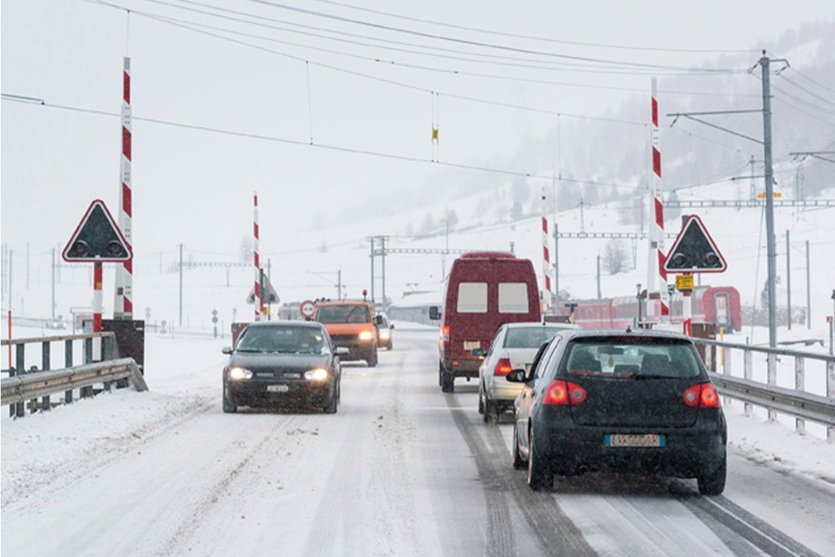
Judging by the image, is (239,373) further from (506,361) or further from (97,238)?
(506,361)

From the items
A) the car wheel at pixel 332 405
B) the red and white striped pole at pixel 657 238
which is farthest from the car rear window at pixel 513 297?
the car wheel at pixel 332 405

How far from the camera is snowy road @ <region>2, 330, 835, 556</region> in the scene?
704cm

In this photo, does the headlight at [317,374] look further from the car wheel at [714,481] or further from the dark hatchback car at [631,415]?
the car wheel at [714,481]

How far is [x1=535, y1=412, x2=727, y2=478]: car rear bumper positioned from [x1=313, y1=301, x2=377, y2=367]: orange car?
72.5 ft

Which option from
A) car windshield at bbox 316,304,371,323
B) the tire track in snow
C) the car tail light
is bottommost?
the tire track in snow

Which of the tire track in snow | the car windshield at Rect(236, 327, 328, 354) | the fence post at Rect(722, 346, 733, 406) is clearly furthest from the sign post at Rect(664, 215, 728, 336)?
the tire track in snow

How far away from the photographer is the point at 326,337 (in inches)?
714

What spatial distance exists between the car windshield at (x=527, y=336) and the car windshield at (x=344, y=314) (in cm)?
1675

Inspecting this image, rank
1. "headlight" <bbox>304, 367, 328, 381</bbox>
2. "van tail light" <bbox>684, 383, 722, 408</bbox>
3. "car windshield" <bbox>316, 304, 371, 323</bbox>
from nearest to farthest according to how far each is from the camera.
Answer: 1. "van tail light" <bbox>684, 383, 722, 408</bbox>
2. "headlight" <bbox>304, 367, 328, 381</bbox>
3. "car windshield" <bbox>316, 304, 371, 323</bbox>

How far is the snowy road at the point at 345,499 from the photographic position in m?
7.04

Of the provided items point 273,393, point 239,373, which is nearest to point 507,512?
point 273,393

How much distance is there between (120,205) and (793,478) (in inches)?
533

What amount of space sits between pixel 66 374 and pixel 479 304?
28.7ft

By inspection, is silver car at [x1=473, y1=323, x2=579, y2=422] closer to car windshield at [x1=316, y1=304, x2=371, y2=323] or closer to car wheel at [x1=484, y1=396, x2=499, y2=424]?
car wheel at [x1=484, y1=396, x2=499, y2=424]
